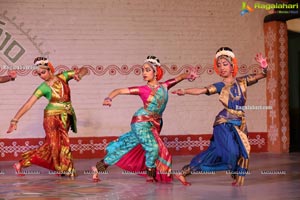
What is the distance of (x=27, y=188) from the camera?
6273 millimetres

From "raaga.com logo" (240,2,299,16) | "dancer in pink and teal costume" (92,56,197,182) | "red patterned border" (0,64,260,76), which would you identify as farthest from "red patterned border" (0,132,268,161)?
"dancer in pink and teal costume" (92,56,197,182)

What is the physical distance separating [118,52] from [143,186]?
3.82 meters

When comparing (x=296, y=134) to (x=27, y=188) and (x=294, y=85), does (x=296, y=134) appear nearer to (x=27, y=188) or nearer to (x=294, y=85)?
(x=294, y=85)

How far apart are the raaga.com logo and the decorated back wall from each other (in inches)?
3.0

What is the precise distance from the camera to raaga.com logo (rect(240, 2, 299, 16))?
32.3 feet

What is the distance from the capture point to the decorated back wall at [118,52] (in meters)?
9.57

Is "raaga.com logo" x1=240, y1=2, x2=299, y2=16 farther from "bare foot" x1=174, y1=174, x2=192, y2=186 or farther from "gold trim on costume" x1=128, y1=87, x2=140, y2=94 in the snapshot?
"bare foot" x1=174, y1=174, x2=192, y2=186

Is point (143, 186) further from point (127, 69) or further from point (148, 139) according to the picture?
point (127, 69)

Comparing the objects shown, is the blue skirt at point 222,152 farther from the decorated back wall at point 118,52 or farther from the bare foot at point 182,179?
the decorated back wall at point 118,52

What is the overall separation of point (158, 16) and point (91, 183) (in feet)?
13.1

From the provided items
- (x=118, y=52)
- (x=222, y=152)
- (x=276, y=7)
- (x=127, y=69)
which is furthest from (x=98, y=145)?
(x=222, y=152)

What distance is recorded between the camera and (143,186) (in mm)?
6395

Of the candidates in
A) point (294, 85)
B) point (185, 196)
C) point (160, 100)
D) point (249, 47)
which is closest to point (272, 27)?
point (249, 47)

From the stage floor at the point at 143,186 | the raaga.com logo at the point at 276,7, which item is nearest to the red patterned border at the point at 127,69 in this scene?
the raaga.com logo at the point at 276,7
